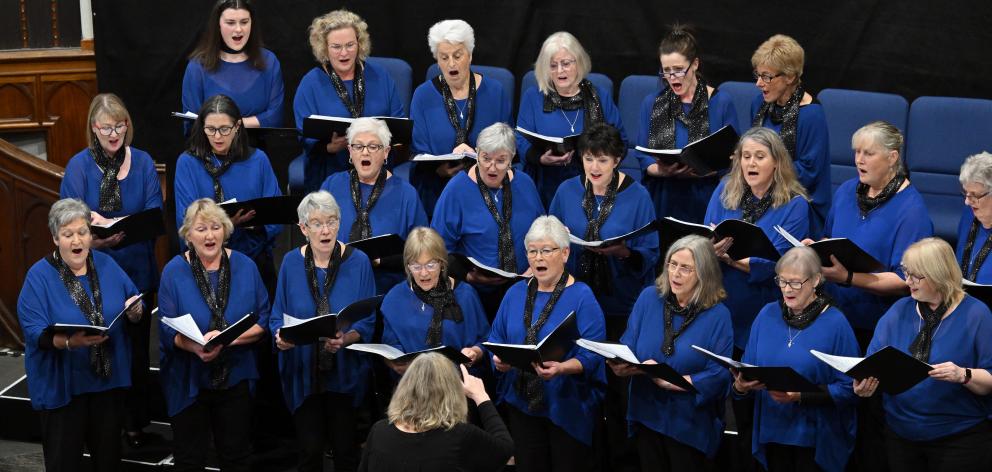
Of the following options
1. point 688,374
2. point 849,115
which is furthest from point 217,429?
point 849,115

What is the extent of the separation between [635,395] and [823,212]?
53.1 inches

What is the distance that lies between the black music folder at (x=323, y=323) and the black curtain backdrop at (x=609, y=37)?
1.84 metres

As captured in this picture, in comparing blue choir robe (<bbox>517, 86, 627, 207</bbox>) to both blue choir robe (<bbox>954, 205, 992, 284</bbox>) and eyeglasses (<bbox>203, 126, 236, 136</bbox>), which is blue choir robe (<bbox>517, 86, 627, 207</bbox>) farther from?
blue choir robe (<bbox>954, 205, 992, 284</bbox>)

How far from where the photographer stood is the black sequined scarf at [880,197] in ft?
15.6

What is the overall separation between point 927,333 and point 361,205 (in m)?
2.36

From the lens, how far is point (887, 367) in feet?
13.3

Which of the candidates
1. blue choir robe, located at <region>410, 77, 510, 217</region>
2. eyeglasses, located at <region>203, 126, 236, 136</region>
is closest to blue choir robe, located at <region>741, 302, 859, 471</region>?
blue choir robe, located at <region>410, 77, 510, 217</region>

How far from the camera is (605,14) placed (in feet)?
22.6

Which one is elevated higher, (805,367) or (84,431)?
(805,367)

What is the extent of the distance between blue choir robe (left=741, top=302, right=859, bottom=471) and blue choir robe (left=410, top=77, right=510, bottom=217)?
181 centimetres

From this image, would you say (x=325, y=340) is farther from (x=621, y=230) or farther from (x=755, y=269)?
(x=755, y=269)

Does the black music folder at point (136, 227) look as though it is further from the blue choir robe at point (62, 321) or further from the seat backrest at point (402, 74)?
the seat backrest at point (402, 74)

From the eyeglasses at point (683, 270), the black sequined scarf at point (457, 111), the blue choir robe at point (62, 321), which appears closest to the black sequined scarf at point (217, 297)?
the blue choir robe at point (62, 321)

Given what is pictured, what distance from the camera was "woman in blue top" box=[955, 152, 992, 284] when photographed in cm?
459
